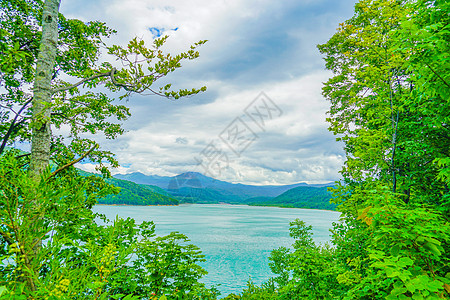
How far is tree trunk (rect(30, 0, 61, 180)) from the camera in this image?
306 centimetres

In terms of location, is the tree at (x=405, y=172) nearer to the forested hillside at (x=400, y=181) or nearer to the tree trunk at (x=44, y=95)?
the forested hillside at (x=400, y=181)

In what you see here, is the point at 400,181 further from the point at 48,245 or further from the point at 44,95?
the point at 44,95

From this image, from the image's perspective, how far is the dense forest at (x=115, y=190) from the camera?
6.39 feet

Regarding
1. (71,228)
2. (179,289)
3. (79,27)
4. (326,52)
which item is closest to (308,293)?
(179,289)

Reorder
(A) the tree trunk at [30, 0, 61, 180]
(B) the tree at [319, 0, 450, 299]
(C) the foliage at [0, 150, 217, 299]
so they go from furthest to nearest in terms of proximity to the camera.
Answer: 1. (A) the tree trunk at [30, 0, 61, 180]
2. (B) the tree at [319, 0, 450, 299]
3. (C) the foliage at [0, 150, 217, 299]

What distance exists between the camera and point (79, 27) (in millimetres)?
5195

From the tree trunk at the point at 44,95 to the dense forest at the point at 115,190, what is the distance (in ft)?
0.06

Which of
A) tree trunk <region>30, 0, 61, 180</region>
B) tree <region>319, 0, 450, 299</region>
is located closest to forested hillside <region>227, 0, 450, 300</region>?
tree <region>319, 0, 450, 299</region>

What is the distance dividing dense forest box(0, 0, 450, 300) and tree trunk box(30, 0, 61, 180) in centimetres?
2

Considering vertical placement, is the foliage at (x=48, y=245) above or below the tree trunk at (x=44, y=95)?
below

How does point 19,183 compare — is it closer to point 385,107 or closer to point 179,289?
point 179,289

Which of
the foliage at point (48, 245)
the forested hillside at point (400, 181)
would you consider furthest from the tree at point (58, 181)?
the forested hillside at point (400, 181)

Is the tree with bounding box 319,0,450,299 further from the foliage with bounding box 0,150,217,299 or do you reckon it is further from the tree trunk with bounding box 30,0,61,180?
the tree trunk with bounding box 30,0,61,180

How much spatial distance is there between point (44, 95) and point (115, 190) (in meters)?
2.25
